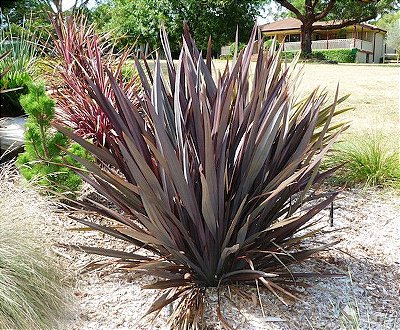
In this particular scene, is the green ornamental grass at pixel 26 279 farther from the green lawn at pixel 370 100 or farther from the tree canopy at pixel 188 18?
the tree canopy at pixel 188 18

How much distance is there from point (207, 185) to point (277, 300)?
2.88 feet

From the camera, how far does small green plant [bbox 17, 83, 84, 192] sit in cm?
414

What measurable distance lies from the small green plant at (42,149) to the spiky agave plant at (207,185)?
3.94ft

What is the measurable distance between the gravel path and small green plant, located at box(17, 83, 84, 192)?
1.13ft

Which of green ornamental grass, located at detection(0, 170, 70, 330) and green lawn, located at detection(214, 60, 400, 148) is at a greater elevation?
green ornamental grass, located at detection(0, 170, 70, 330)

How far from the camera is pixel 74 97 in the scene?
226 inches

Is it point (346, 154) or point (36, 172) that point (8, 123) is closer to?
point (36, 172)

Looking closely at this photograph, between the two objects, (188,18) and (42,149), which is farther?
(188,18)

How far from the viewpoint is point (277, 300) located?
2984mm

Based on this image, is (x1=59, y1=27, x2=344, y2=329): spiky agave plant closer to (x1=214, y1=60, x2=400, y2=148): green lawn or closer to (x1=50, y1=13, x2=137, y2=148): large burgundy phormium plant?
(x1=214, y1=60, x2=400, y2=148): green lawn

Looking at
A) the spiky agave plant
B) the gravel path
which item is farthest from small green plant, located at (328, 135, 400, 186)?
the spiky agave plant

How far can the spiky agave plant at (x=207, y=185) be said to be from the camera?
8.76 ft

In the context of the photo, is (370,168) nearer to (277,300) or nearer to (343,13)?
(277,300)

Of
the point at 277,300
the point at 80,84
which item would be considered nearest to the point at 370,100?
the point at 80,84
